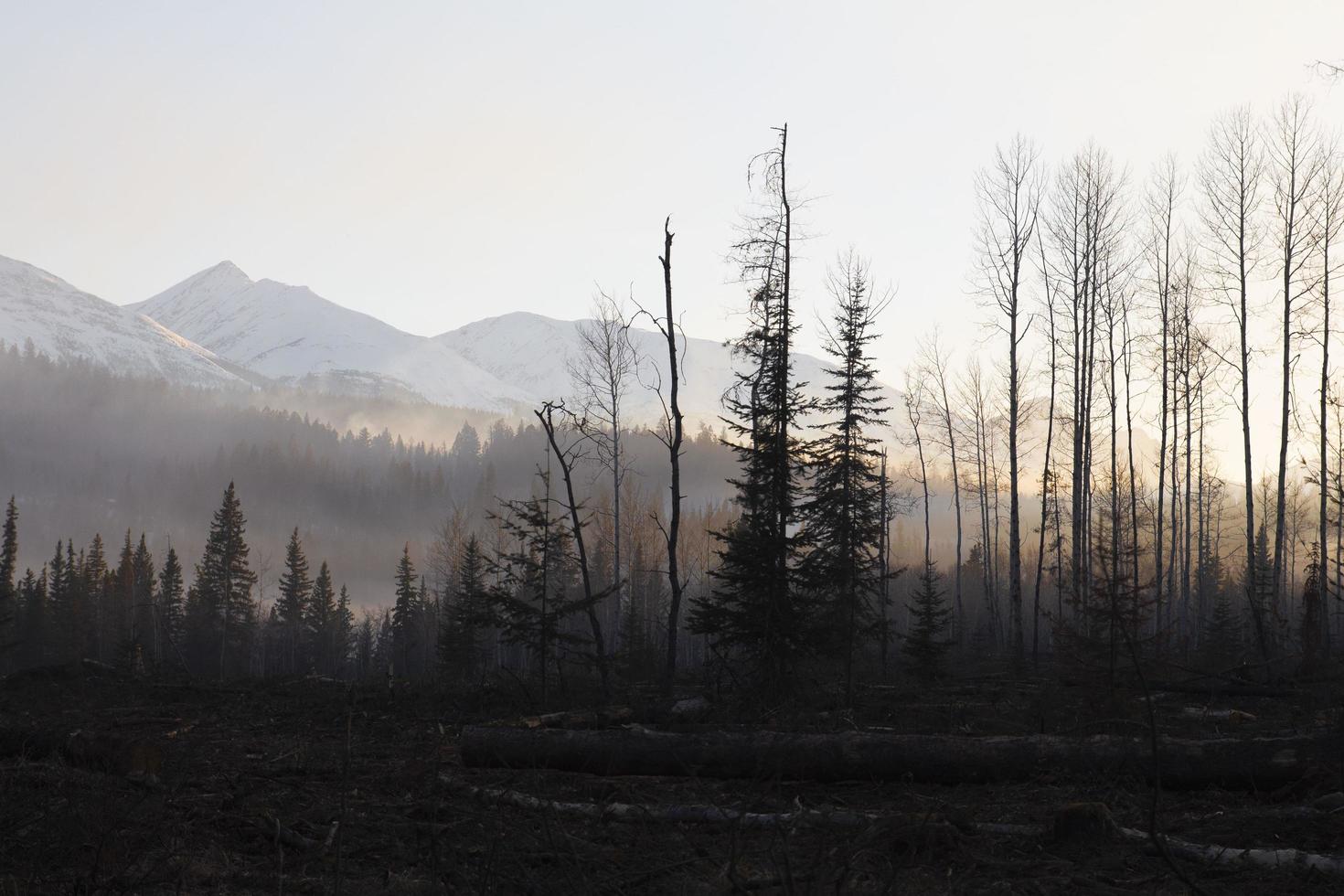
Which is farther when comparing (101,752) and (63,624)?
(63,624)

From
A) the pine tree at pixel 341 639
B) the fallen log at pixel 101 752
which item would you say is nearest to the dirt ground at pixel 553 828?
the fallen log at pixel 101 752

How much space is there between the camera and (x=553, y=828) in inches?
235

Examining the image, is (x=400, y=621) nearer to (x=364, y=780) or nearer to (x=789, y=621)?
(x=789, y=621)

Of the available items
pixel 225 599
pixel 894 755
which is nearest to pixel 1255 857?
pixel 894 755

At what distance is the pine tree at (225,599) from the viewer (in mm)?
58562

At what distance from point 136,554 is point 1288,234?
8109 cm

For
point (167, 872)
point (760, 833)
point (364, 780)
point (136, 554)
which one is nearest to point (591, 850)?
point (760, 833)

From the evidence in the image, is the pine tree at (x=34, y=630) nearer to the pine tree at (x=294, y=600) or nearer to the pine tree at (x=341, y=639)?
the pine tree at (x=294, y=600)

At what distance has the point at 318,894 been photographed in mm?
5473

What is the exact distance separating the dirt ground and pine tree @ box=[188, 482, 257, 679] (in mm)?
51218

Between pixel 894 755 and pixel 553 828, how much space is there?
11.8ft

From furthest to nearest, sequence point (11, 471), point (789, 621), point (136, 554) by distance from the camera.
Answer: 1. point (11, 471)
2. point (136, 554)
3. point (789, 621)

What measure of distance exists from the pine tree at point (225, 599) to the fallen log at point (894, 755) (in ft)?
179

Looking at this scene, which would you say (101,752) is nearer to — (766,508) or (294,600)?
(766,508)
